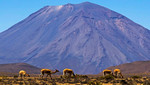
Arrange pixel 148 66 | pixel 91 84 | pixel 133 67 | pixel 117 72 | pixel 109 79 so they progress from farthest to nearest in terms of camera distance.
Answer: pixel 133 67
pixel 148 66
pixel 117 72
pixel 109 79
pixel 91 84

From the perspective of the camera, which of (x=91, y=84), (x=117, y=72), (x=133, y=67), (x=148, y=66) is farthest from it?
(x=133, y=67)

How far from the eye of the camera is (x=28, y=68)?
136 metres


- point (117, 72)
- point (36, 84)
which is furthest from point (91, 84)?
point (117, 72)

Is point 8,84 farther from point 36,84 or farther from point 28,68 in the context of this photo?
point 28,68

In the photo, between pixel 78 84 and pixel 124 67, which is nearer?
pixel 78 84

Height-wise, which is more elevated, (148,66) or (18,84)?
(148,66)

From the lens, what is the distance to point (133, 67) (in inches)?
5359

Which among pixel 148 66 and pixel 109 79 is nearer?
pixel 109 79

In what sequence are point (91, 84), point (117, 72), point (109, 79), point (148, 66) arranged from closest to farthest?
point (91, 84)
point (109, 79)
point (117, 72)
point (148, 66)

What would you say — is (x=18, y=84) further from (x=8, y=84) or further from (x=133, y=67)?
(x=133, y=67)

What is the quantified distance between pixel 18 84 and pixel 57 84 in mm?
3858

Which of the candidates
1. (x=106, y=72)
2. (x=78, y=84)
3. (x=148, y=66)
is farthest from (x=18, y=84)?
(x=148, y=66)

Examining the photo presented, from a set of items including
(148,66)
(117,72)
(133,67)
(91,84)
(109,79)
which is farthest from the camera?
(133,67)

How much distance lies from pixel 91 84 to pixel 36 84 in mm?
5303
